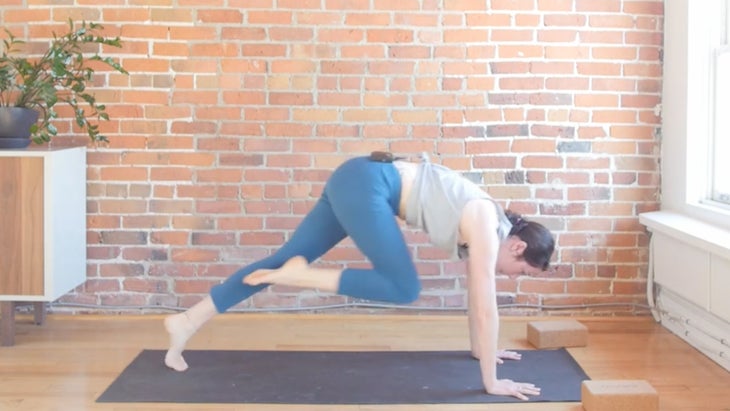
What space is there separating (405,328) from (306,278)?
4.11ft

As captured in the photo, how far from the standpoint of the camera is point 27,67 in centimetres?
441

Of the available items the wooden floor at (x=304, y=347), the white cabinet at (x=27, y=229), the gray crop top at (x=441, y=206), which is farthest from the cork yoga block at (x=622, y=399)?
the white cabinet at (x=27, y=229)

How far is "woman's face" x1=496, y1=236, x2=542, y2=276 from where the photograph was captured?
3406 millimetres

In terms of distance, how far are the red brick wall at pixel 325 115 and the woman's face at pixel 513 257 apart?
4.59 feet

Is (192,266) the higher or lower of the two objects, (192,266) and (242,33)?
the lower

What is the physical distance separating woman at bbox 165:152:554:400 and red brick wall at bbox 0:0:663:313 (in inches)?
50.2

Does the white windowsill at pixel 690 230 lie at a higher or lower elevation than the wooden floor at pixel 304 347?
higher

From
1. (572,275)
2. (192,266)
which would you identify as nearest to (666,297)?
(572,275)

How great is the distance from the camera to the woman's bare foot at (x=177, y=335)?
370 centimetres

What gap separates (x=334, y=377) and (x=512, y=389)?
2.42ft

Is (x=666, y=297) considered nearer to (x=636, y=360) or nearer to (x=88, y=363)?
(x=636, y=360)

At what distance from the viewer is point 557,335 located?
4.21 meters

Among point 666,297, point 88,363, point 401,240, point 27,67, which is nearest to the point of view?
point 401,240

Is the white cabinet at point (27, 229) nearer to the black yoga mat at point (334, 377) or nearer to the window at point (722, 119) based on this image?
the black yoga mat at point (334, 377)
